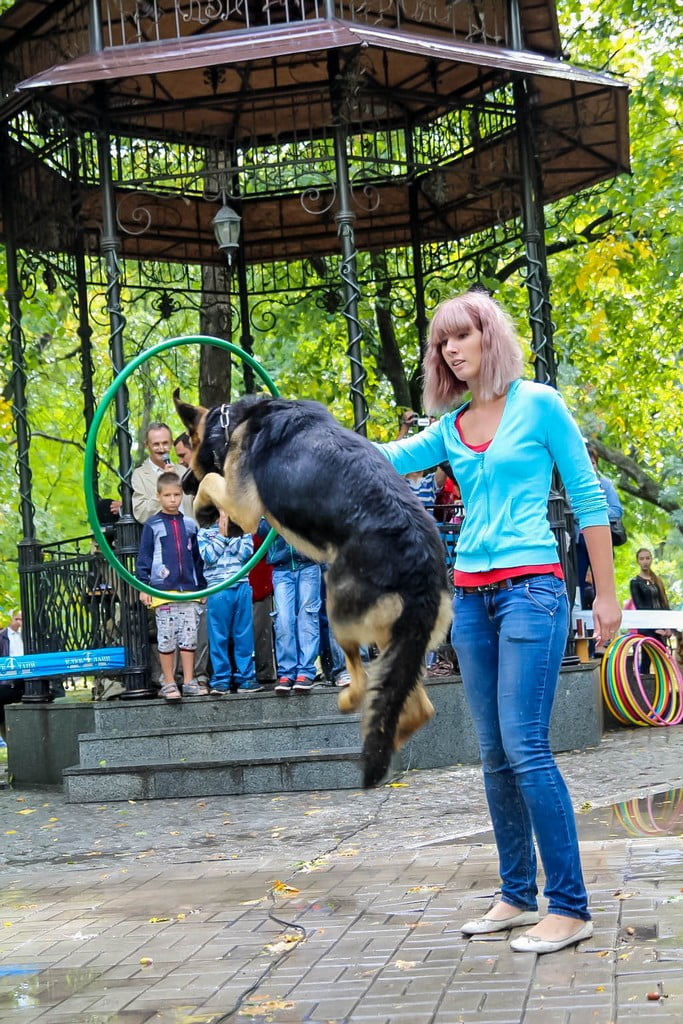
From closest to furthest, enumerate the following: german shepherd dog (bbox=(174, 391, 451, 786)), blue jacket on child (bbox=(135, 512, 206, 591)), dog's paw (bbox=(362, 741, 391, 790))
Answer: dog's paw (bbox=(362, 741, 391, 790)) < german shepherd dog (bbox=(174, 391, 451, 786)) < blue jacket on child (bbox=(135, 512, 206, 591))

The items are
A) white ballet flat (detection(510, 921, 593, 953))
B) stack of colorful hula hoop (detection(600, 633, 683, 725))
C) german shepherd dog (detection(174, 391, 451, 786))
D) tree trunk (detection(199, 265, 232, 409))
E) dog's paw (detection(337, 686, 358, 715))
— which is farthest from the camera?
tree trunk (detection(199, 265, 232, 409))

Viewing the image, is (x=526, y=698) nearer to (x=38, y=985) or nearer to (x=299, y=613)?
(x=38, y=985)

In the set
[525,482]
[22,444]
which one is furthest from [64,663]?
[525,482]

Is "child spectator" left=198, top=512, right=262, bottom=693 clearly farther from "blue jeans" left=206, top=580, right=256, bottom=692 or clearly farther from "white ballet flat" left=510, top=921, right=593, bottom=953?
"white ballet flat" left=510, top=921, right=593, bottom=953

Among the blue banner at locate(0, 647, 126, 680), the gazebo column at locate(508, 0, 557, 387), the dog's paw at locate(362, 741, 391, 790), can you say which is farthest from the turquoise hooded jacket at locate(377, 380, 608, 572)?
the gazebo column at locate(508, 0, 557, 387)

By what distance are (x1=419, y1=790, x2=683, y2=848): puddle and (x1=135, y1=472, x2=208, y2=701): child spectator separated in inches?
147

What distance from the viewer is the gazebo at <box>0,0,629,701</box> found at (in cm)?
1145

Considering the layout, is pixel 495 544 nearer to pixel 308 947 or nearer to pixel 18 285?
pixel 308 947

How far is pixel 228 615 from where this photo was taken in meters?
11.2

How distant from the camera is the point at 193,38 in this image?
1120 cm

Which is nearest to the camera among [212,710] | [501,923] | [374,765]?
[374,765]

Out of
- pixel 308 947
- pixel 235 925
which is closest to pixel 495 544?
pixel 308 947

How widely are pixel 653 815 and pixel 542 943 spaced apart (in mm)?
3445

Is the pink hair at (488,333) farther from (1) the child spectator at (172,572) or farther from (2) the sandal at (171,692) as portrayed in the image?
(2) the sandal at (171,692)
